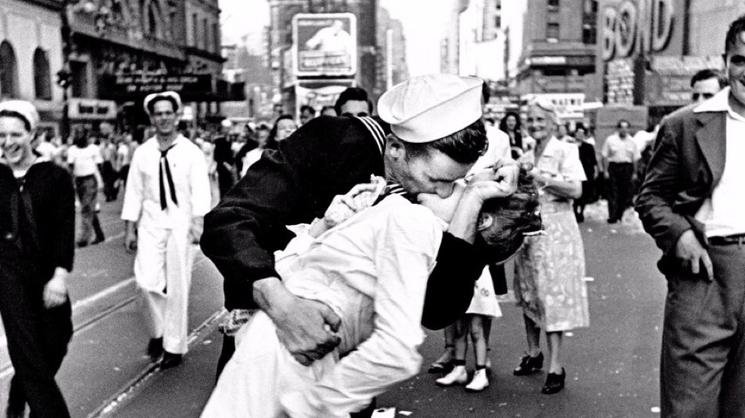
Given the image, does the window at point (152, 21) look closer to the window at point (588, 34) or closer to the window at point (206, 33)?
the window at point (206, 33)

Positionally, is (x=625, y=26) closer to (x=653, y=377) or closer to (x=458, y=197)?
(x=653, y=377)

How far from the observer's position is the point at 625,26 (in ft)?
168

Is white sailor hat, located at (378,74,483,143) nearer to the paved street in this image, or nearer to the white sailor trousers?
the paved street

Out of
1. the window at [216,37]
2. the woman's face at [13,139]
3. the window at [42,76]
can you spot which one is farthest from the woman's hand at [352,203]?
the window at [216,37]

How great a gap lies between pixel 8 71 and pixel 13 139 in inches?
1210

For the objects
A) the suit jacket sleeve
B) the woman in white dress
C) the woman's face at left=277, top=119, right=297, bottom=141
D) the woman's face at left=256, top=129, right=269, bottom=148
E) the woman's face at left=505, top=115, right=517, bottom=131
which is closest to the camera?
the woman in white dress

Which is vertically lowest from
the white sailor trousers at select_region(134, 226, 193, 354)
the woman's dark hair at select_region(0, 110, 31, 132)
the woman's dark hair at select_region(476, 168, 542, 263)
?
the white sailor trousers at select_region(134, 226, 193, 354)

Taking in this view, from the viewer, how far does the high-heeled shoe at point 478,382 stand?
5.70 m

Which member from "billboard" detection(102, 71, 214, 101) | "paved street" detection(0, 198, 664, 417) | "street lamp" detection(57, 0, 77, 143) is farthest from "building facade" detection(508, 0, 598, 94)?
"paved street" detection(0, 198, 664, 417)

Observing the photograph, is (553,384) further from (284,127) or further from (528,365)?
(284,127)

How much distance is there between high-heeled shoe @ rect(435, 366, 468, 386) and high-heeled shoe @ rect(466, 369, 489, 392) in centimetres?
9

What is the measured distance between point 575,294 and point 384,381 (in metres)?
4.18

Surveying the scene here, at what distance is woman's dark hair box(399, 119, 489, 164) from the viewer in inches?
84.2

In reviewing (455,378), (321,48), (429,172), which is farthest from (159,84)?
(429,172)
